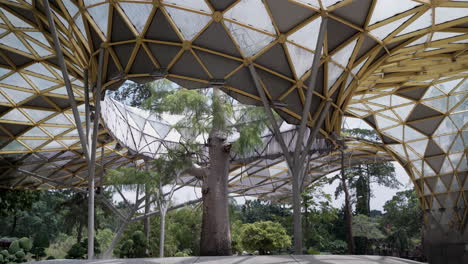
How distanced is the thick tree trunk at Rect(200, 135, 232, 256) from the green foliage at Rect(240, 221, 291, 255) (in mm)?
18466

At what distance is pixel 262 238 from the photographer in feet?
114

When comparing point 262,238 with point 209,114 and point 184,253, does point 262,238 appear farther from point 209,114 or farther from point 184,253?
point 209,114

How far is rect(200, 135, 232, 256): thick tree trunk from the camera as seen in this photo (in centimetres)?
1658

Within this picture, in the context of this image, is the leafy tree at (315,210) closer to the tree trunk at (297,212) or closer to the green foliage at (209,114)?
the green foliage at (209,114)

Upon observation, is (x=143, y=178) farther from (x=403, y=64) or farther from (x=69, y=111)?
(x=403, y=64)

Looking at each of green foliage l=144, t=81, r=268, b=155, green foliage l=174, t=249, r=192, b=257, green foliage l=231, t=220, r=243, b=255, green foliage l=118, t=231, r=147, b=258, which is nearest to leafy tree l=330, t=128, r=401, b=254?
green foliage l=231, t=220, r=243, b=255

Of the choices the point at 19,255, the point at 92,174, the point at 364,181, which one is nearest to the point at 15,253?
the point at 19,255

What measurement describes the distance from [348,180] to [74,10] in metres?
46.0

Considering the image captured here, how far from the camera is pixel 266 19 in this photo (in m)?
14.5

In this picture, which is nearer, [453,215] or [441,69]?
[441,69]

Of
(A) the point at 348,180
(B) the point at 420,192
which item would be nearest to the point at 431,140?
(B) the point at 420,192

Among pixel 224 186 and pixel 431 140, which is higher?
pixel 431 140

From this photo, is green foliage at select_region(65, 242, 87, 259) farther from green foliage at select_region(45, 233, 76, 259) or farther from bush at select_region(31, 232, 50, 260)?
green foliage at select_region(45, 233, 76, 259)

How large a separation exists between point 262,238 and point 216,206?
747 inches
